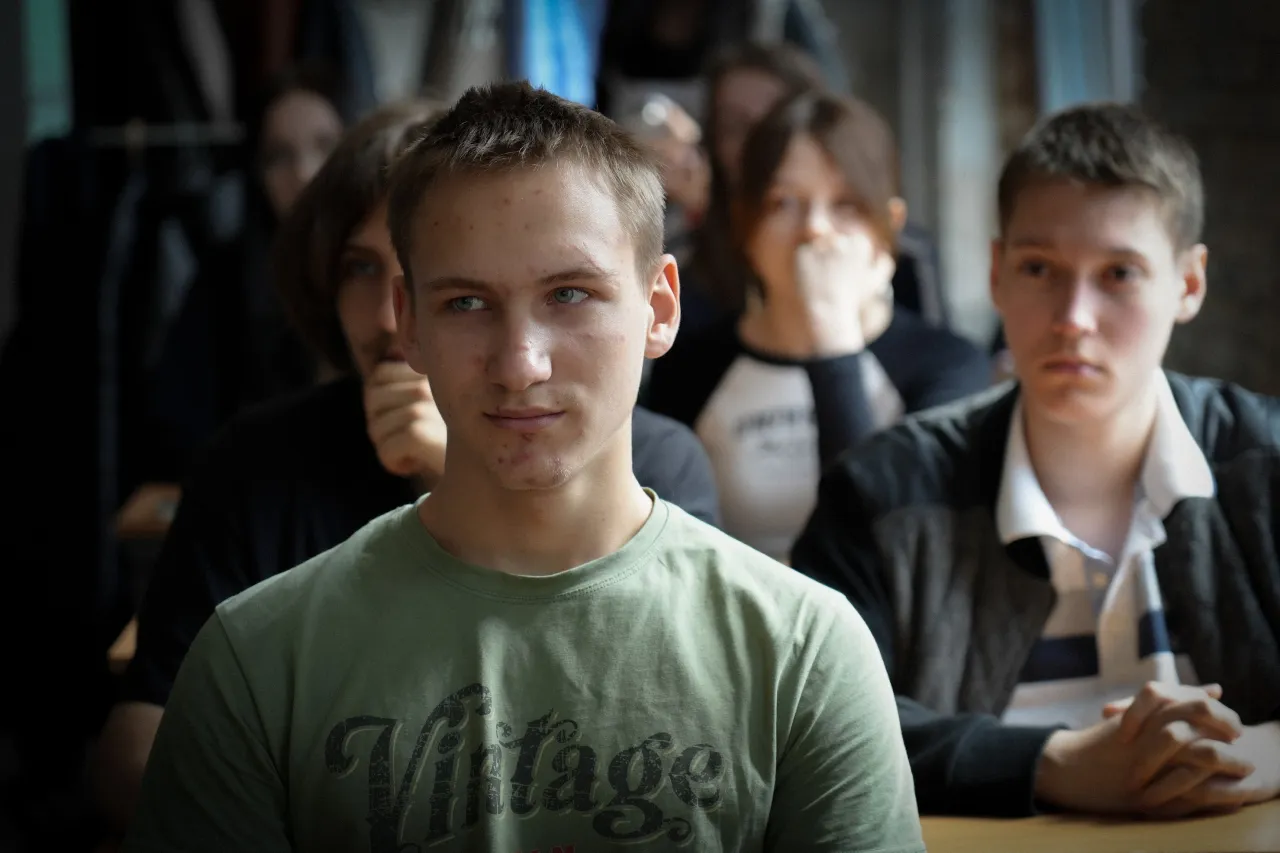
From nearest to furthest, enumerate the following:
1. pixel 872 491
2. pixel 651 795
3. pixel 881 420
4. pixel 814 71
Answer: pixel 651 795, pixel 872 491, pixel 881 420, pixel 814 71

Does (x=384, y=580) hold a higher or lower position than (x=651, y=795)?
higher

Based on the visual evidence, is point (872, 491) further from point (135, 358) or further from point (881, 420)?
point (135, 358)

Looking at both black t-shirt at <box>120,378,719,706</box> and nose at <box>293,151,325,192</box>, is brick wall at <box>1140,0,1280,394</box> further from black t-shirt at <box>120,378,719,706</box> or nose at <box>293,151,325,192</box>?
nose at <box>293,151,325,192</box>

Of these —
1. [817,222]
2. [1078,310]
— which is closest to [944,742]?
[1078,310]

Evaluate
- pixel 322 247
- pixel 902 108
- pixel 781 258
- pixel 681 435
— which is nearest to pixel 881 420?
pixel 781 258

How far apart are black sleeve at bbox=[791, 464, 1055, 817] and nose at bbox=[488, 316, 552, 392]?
18.2 inches

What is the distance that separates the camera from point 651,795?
886mm

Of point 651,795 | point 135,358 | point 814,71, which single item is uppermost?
point 814,71

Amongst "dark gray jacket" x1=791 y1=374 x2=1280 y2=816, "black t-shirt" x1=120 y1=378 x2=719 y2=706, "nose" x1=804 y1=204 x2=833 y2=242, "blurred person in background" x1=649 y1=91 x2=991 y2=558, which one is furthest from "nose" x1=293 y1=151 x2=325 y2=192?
"dark gray jacket" x1=791 y1=374 x2=1280 y2=816

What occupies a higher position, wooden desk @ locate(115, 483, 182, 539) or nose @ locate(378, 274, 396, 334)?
nose @ locate(378, 274, 396, 334)

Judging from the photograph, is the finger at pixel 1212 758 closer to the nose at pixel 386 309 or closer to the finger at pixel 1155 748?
the finger at pixel 1155 748

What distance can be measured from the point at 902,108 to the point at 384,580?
276cm

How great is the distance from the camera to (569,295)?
2.88ft

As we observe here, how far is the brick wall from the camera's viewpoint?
1.70m
